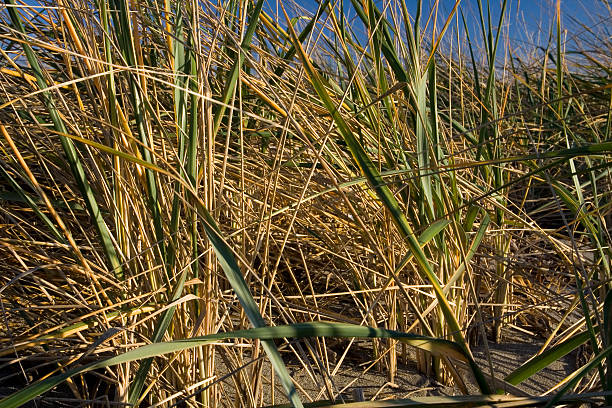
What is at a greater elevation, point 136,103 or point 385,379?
point 136,103

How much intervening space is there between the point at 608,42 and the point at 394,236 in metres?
2.34

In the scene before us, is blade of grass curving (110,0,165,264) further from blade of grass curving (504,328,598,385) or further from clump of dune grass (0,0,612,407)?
blade of grass curving (504,328,598,385)

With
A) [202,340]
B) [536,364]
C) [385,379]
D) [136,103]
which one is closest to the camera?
[202,340]

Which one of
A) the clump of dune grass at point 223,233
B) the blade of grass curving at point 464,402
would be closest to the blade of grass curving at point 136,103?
the clump of dune grass at point 223,233

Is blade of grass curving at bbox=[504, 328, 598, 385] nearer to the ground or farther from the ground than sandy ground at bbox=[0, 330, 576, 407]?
farther from the ground

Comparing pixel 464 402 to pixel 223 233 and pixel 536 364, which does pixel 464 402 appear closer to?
pixel 536 364

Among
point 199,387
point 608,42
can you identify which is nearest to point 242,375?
point 199,387

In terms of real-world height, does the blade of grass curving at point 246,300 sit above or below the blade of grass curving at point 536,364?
above

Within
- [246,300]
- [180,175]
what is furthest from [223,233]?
[246,300]

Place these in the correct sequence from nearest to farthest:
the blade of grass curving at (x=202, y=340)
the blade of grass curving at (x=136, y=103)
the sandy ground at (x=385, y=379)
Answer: the blade of grass curving at (x=202, y=340)
the blade of grass curving at (x=136, y=103)
the sandy ground at (x=385, y=379)

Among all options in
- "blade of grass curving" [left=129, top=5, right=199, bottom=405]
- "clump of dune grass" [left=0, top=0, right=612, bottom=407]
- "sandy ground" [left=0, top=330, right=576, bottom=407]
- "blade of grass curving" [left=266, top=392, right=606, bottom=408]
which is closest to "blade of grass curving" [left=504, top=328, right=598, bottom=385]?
"clump of dune grass" [left=0, top=0, right=612, bottom=407]

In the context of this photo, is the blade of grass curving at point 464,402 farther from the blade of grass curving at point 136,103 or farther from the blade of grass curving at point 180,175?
the blade of grass curving at point 136,103

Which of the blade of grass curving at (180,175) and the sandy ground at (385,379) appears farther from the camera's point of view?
the sandy ground at (385,379)

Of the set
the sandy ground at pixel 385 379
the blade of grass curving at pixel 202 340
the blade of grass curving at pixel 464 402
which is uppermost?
the blade of grass curving at pixel 202 340
